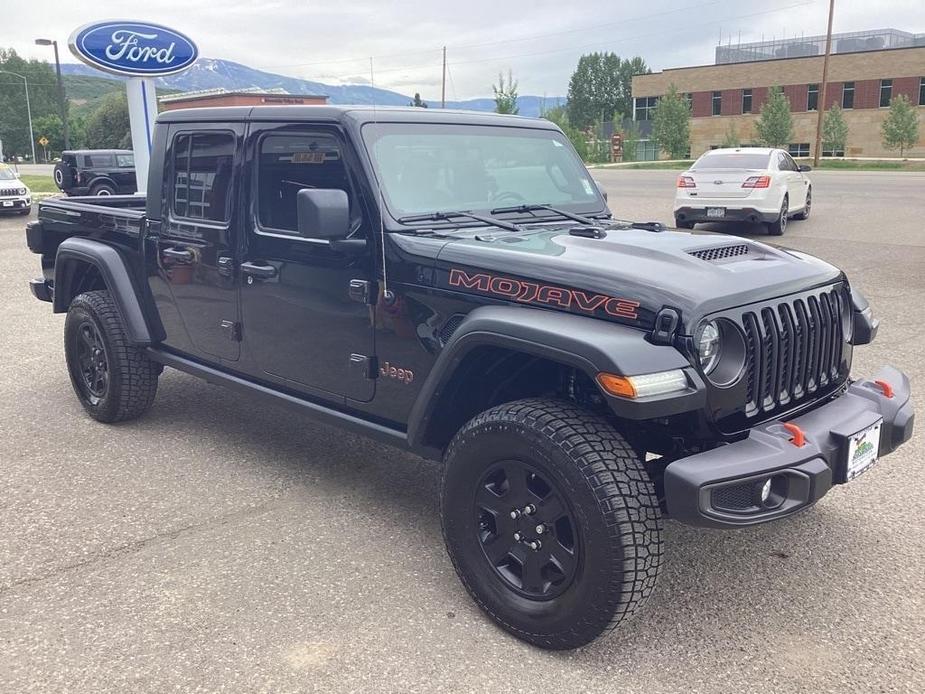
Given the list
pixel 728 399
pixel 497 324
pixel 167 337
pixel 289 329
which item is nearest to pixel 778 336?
pixel 728 399

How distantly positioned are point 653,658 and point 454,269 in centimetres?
159

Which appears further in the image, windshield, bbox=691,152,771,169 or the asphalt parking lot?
windshield, bbox=691,152,771,169

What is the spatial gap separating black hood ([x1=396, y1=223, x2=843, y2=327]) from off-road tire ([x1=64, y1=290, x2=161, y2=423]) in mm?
2444

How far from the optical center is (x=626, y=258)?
3133 millimetres

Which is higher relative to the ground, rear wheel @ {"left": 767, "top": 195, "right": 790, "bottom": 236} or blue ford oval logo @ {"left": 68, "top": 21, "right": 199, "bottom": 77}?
blue ford oval logo @ {"left": 68, "top": 21, "right": 199, "bottom": 77}

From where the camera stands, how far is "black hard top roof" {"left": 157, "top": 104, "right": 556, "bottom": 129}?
12.4ft

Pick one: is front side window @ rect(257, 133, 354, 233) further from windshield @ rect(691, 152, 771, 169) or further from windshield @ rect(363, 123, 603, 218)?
windshield @ rect(691, 152, 771, 169)

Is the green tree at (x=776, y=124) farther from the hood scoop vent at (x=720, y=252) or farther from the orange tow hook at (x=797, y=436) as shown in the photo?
the orange tow hook at (x=797, y=436)

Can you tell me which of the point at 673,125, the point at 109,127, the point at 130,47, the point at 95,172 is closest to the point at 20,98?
the point at 109,127

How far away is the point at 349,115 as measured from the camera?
12.2 feet

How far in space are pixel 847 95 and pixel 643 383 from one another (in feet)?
211

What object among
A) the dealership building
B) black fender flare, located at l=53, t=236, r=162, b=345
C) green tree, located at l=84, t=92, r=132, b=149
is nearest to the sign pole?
black fender flare, located at l=53, t=236, r=162, b=345

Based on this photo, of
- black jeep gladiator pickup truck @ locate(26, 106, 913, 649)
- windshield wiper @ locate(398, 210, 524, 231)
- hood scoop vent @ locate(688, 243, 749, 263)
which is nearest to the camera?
black jeep gladiator pickup truck @ locate(26, 106, 913, 649)

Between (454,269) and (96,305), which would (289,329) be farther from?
(96,305)
